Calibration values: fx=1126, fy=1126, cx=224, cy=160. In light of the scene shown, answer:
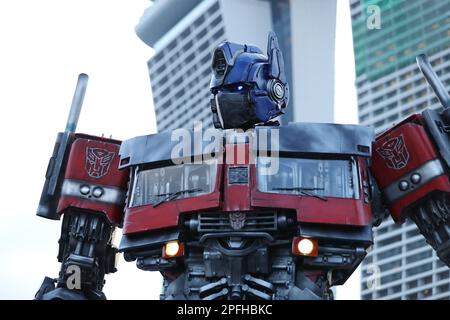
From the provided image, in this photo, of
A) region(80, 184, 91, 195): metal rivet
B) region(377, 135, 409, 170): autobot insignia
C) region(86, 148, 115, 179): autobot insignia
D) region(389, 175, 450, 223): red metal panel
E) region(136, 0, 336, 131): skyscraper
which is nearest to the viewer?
region(389, 175, 450, 223): red metal panel

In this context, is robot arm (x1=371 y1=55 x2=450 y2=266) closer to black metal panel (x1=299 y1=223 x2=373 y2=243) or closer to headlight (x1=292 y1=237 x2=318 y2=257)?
black metal panel (x1=299 y1=223 x2=373 y2=243)

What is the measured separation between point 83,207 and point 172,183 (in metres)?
1.62

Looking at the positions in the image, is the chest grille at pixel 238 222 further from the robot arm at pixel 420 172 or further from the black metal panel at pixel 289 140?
the robot arm at pixel 420 172

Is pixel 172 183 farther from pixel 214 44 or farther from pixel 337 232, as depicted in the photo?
pixel 214 44

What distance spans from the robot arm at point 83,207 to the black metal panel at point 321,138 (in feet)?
8.61

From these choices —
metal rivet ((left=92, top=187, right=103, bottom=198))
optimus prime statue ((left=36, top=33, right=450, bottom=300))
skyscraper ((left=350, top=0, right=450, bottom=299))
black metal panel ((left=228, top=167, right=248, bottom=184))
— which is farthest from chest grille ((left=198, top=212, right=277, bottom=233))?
skyscraper ((left=350, top=0, right=450, bottom=299))

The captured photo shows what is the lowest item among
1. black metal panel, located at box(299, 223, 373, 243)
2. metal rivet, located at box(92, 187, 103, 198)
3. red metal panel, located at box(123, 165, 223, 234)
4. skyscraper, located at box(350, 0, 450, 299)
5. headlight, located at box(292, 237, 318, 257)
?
headlight, located at box(292, 237, 318, 257)

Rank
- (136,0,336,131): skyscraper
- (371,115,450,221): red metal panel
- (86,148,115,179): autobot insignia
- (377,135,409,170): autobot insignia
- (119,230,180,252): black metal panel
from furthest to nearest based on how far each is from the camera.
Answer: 1. (136,0,336,131): skyscraper
2. (86,148,115,179): autobot insignia
3. (377,135,409,170): autobot insignia
4. (371,115,450,221): red metal panel
5. (119,230,180,252): black metal panel

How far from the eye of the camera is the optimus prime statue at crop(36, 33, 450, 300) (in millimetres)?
14828

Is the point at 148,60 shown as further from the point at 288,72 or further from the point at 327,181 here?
the point at 327,181

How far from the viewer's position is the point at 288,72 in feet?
443

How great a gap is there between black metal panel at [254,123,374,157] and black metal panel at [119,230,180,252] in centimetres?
167

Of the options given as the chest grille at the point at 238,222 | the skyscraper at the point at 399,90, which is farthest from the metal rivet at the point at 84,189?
the skyscraper at the point at 399,90

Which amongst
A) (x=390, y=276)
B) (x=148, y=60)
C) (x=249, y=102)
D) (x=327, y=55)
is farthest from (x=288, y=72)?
(x=249, y=102)
